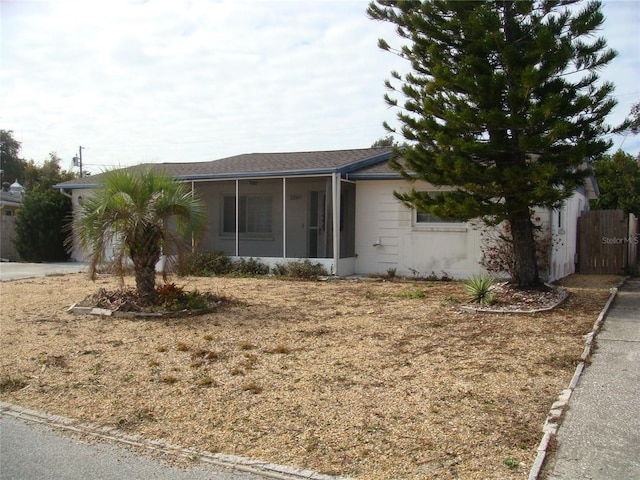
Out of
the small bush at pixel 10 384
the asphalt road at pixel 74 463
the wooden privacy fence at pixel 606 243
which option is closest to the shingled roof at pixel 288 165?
the wooden privacy fence at pixel 606 243

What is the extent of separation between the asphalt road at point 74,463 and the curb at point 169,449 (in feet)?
0.27

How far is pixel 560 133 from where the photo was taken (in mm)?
8539

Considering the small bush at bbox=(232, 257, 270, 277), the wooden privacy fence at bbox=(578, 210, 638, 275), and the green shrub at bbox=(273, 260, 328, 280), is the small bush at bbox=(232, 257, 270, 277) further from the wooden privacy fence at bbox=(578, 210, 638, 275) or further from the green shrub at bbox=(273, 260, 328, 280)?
the wooden privacy fence at bbox=(578, 210, 638, 275)

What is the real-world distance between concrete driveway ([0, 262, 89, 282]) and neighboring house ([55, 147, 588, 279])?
2653 millimetres

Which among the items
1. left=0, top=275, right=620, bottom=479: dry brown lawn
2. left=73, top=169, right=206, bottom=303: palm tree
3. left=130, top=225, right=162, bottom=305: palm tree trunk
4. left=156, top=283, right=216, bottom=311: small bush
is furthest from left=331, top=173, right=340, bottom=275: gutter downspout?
left=130, top=225, right=162, bottom=305: palm tree trunk

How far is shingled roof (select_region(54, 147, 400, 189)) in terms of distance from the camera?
1462cm

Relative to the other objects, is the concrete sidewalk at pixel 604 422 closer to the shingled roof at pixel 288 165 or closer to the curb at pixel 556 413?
the curb at pixel 556 413

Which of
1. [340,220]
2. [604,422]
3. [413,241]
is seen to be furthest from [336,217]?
[604,422]

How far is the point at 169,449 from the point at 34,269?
567 inches

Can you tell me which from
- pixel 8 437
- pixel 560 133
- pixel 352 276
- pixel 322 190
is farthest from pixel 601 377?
Result: pixel 322 190

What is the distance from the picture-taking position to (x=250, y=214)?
17719 mm

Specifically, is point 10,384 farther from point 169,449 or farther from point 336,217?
point 336,217

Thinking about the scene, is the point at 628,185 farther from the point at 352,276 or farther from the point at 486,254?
the point at 352,276

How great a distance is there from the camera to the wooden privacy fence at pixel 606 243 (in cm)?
1598
